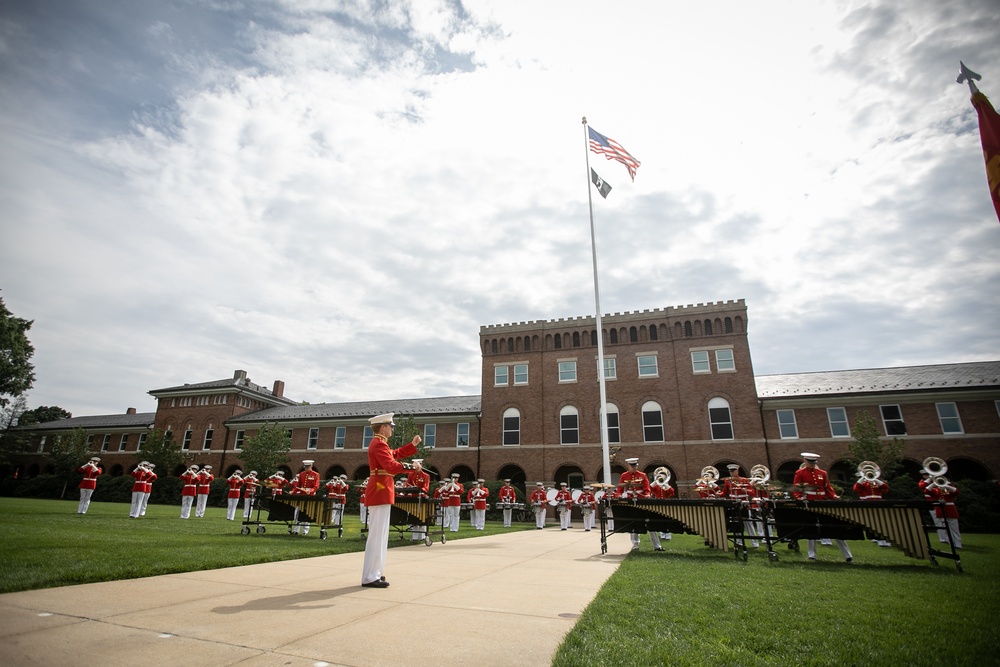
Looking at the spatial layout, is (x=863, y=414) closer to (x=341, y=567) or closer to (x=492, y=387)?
(x=492, y=387)

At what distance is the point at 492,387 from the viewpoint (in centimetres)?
3834

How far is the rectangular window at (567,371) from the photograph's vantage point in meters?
36.7

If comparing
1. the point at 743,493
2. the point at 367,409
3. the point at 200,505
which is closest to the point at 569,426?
the point at 367,409

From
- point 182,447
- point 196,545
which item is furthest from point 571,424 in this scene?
point 182,447

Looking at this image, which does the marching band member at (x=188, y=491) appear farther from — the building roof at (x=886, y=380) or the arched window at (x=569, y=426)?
the building roof at (x=886, y=380)

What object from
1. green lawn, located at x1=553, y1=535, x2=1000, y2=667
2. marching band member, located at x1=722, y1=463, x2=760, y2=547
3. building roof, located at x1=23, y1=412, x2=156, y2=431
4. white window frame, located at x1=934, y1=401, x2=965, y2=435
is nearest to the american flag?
marching band member, located at x1=722, y1=463, x2=760, y2=547

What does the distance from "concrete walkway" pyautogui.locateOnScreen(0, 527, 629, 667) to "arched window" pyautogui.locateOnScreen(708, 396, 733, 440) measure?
28.3 metres

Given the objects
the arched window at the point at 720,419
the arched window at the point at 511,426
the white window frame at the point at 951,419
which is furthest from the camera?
the arched window at the point at 511,426

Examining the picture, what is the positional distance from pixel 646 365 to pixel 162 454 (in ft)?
127

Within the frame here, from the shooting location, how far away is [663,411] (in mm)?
33844

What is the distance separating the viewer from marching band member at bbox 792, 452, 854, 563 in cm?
1131

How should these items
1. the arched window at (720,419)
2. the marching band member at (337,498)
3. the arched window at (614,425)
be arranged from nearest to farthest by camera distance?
the marching band member at (337,498) < the arched window at (720,419) < the arched window at (614,425)

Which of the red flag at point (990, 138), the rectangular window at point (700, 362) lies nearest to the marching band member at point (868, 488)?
the red flag at point (990, 138)

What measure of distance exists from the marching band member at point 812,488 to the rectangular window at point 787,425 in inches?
866
